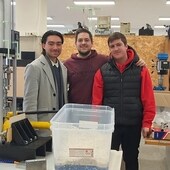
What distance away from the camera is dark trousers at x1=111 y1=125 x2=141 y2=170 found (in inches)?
97.3

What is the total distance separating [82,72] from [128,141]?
0.73 metres

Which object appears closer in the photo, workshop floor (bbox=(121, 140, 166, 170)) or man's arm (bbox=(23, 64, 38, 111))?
man's arm (bbox=(23, 64, 38, 111))

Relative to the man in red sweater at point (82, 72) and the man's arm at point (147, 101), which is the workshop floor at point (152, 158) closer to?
the man's arm at point (147, 101)

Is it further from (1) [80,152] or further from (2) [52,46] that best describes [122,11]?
(1) [80,152]

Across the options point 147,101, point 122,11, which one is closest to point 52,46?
point 147,101

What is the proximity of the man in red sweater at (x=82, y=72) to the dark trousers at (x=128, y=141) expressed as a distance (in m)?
0.37

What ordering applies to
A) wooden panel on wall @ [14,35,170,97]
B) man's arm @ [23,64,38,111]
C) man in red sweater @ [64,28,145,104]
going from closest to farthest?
man's arm @ [23,64,38,111] < man in red sweater @ [64,28,145,104] < wooden panel on wall @ [14,35,170,97]

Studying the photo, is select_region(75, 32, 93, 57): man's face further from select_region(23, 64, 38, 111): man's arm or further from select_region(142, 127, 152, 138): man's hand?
select_region(142, 127, 152, 138): man's hand

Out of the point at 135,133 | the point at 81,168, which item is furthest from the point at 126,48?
the point at 81,168

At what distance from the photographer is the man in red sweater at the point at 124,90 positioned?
2385mm

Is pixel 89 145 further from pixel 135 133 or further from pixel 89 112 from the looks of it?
pixel 135 133

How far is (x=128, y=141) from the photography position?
2.53m

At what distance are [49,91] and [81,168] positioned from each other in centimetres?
117

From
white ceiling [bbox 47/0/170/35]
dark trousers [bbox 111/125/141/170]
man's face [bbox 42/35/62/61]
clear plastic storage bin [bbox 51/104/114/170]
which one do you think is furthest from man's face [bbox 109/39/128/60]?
white ceiling [bbox 47/0/170/35]
